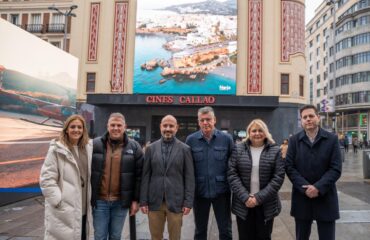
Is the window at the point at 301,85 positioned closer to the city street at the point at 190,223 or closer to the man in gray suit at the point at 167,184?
the city street at the point at 190,223

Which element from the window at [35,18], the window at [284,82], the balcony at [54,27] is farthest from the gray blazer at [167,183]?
the window at [35,18]

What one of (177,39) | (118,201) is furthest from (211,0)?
(118,201)

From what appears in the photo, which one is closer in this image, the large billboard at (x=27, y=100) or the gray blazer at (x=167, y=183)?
the gray blazer at (x=167, y=183)

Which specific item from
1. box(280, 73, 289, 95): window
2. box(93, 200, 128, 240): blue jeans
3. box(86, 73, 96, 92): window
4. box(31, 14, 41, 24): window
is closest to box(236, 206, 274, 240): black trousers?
box(93, 200, 128, 240): blue jeans

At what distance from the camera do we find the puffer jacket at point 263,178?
3.98 meters

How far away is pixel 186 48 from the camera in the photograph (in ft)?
85.5

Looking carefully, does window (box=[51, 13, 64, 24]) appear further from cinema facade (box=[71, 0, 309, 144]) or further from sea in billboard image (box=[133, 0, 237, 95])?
sea in billboard image (box=[133, 0, 237, 95])

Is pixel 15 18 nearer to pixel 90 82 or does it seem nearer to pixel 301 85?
pixel 90 82

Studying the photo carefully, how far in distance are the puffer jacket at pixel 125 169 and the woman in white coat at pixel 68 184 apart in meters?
0.09

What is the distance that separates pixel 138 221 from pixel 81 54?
2308 centimetres

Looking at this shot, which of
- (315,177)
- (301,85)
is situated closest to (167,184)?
(315,177)

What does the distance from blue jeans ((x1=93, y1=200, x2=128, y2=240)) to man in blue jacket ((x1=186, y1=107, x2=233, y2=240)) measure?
3.55 ft

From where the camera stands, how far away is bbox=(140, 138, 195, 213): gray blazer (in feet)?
13.5

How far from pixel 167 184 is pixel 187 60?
22.4 metres
